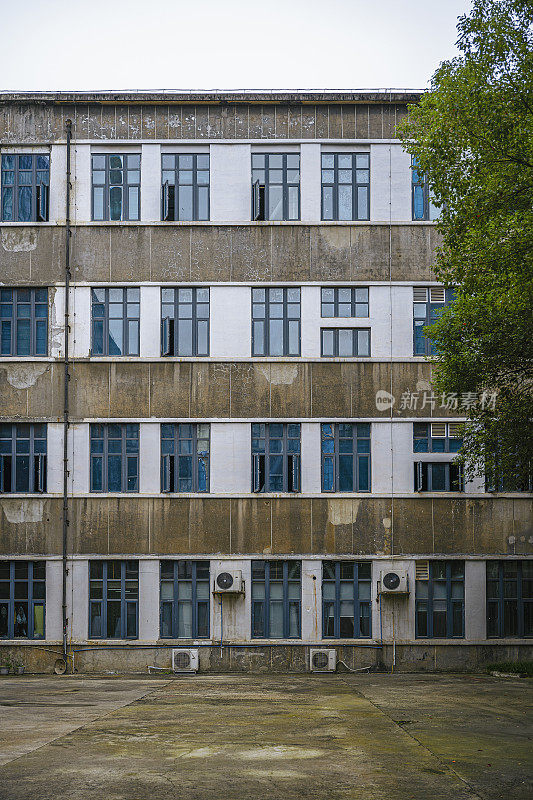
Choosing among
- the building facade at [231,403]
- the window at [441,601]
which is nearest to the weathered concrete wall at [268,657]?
the building facade at [231,403]

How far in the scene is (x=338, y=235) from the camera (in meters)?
21.1

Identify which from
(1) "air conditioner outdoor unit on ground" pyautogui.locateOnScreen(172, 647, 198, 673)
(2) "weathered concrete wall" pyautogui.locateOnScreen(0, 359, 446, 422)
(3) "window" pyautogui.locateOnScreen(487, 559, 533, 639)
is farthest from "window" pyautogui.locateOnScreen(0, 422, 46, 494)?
(3) "window" pyautogui.locateOnScreen(487, 559, 533, 639)

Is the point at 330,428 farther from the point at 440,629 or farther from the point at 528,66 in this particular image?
the point at 528,66

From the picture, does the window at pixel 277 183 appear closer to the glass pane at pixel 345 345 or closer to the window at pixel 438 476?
the glass pane at pixel 345 345

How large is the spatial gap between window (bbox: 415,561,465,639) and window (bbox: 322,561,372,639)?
1137 millimetres

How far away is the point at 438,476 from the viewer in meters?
20.6

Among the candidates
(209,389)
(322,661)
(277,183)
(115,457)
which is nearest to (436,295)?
(277,183)

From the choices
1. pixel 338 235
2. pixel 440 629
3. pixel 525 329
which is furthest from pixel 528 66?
pixel 440 629

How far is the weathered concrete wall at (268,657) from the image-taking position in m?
20.1

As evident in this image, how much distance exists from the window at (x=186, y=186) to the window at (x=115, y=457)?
196 inches

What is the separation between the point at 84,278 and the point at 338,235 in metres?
5.79

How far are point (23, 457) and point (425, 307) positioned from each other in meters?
9.56

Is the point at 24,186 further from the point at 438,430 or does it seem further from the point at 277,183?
the point at 438,430

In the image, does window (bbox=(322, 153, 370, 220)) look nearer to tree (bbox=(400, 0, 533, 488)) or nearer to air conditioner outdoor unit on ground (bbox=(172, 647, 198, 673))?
tree (bbox=(400, 0, 533, 488))
